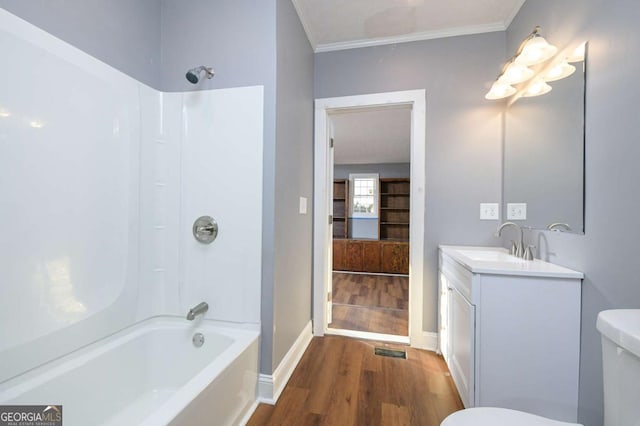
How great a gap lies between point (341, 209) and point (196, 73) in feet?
14.0

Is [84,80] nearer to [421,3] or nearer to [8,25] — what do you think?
[8,25]

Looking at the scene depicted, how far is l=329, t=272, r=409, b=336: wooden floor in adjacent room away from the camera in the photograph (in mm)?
2482

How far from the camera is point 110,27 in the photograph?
1.34 metres

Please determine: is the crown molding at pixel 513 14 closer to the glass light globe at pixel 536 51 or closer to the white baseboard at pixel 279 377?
the glass light globe at pixel 536 51

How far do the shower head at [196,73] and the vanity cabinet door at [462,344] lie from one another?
A: 1.94 metres

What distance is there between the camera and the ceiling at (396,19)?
5.95ft

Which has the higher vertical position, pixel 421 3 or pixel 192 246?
pixel 421 3

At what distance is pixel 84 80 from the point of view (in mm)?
1222

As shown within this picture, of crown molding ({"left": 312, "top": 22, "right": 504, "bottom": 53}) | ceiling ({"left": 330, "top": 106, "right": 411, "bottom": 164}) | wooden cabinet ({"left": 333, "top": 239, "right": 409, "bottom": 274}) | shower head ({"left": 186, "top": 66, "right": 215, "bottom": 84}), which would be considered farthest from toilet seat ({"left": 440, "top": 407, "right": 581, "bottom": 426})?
wooden cabinet ({"left": 333, "top": 239, "right": 409, "bottom": 274})

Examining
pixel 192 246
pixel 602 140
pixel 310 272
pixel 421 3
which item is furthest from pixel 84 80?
pixel 602 140

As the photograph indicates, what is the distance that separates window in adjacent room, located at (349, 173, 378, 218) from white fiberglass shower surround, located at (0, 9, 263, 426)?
4148 mm

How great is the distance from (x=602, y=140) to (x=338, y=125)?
2.67 metres

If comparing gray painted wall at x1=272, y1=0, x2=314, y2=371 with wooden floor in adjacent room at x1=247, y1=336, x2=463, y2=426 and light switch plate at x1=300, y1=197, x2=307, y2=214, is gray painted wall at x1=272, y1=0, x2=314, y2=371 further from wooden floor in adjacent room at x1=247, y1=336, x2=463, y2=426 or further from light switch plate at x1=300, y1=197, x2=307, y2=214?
wooden floor in adjacent room at x1=247, y1=336, x2=463, y2=426

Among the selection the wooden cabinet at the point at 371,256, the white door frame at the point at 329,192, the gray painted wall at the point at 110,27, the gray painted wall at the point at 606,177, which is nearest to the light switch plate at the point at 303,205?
the white door frame at the point at 329,192
